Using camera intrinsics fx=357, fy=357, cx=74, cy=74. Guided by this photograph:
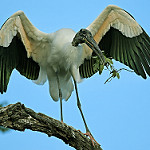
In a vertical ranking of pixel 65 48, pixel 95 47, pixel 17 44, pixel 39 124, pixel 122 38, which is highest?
pixel 17 44

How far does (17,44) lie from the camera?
19.1 ft

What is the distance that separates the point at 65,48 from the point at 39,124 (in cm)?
179

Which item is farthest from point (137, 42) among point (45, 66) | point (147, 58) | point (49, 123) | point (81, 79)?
point (49, 123)

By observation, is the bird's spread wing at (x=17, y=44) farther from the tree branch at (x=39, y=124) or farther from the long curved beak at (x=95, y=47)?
the tree branch at (x=39, y=124)

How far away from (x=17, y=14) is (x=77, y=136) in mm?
2132

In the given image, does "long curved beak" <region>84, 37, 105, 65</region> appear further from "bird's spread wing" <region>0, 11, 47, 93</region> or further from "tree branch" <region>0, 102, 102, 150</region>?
"tree branch" <region>0, 102, 102, 150</region>

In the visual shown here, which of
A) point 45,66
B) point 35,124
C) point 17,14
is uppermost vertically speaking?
point 17,14

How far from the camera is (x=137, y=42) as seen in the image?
6000 millimetres

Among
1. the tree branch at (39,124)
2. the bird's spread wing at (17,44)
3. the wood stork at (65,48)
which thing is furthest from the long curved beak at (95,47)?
the tree branch at (39,124)

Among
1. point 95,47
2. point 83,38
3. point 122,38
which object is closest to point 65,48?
point 83,38

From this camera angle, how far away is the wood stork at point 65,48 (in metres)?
5.45

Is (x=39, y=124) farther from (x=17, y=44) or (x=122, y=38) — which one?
(x=122, y=38)

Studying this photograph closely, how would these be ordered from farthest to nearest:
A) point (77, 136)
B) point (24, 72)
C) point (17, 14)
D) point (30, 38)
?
point (24, 72), point (30, 38), point (17, 14), point (77, 136)

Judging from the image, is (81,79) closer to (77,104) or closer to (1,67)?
(77,104)
